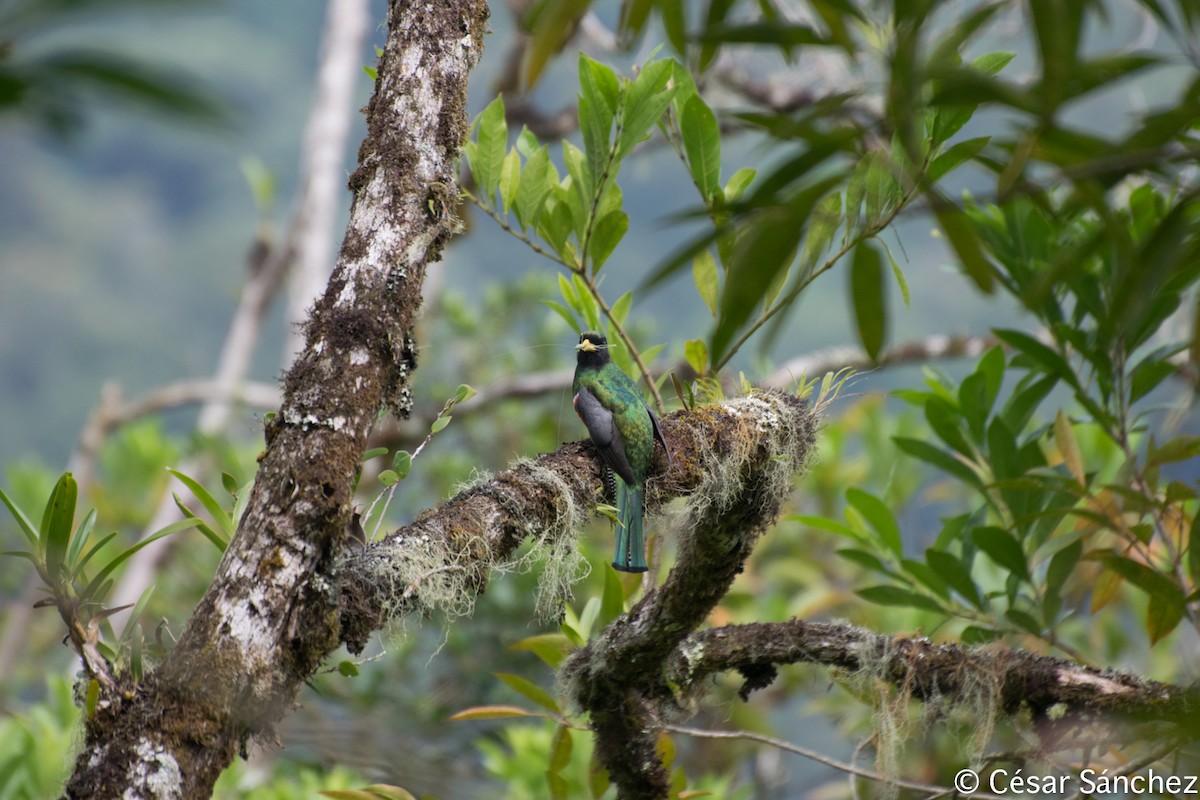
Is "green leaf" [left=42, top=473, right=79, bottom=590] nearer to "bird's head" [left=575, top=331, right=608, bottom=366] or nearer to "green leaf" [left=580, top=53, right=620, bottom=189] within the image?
"green leaf" [left=580, top=53, right=620, bottom=189]

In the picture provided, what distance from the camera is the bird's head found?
2182 mm

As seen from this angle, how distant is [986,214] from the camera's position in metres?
2.18

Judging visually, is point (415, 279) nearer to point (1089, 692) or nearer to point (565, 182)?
point (565, 182)

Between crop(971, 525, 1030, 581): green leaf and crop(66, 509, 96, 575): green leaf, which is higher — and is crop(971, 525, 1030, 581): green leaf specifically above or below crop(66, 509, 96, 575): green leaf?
below

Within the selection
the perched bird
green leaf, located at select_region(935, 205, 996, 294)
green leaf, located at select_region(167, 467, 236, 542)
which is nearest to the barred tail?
the perched bird

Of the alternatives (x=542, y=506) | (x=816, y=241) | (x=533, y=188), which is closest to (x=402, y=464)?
(x=542, y=506)

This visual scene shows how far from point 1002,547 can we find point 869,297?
141 centimetres

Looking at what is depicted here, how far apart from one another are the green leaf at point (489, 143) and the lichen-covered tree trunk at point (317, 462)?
0.80 feet

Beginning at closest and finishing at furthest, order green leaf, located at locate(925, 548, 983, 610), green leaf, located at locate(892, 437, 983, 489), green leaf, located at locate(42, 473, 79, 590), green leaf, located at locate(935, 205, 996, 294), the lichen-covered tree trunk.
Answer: green leaf, located at locate(935, 205, 996, 294)
the lichen-covered tree trunk
green leaf, located at locate(42, 473, 79, 590)
green leaf, located at locate(925, 548, 983, 610)
green leaf, located at locate(892, 437, 983, 489)

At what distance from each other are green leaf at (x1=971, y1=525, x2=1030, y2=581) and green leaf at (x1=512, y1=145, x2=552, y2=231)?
101 cm

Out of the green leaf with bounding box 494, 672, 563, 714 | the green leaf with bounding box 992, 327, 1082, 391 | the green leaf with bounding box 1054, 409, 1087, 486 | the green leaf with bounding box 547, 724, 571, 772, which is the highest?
the green leaf with bounding box 992, 327, 1082, 391

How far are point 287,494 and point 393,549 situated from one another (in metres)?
0.20

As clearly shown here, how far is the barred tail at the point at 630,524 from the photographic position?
5.79ft

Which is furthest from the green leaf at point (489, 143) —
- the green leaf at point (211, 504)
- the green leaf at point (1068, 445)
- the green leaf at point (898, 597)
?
the green leaf at point (1068, 445)
